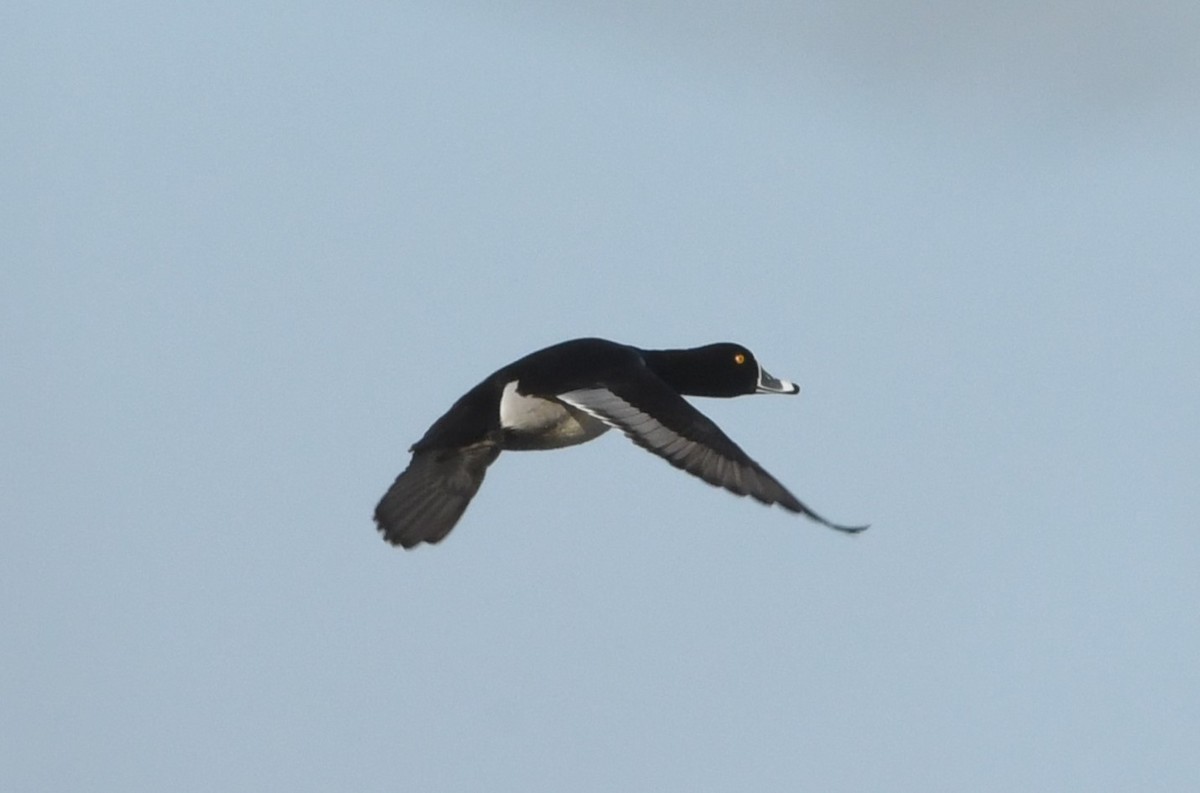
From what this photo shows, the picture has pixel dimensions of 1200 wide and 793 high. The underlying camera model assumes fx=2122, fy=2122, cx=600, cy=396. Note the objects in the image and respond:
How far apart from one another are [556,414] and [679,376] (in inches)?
57.9

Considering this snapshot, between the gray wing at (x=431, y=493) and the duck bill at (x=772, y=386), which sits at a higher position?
the duck bill at (x=772, y=386)

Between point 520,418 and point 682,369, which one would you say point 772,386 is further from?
point 520,418

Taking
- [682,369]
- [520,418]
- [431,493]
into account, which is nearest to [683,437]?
[520,418]

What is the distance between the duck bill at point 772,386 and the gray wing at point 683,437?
6.06 ft

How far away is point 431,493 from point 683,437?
188 cm

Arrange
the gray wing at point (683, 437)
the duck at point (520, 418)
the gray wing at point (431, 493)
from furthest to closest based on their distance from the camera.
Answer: the gray wing at point (431, 493)
the duck at point (520, 418)
the gray wing at point (683, 437)

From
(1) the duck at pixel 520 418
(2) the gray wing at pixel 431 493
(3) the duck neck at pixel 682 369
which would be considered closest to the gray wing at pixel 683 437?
(1) the duck at pixel 520 418

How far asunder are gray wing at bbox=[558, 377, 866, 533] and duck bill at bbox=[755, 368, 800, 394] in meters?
1.85

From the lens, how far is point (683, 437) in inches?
417

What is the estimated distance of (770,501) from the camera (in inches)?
393

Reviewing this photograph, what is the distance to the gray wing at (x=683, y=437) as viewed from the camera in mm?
10156

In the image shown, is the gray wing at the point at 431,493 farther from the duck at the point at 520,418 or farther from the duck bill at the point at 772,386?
the duck bill at the point at 772,386

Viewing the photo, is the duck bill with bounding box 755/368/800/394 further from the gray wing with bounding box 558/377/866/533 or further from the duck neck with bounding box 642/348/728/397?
the gray wing with bounding box 558/377/866/533

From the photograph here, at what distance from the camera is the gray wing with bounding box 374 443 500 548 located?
11742 mm
